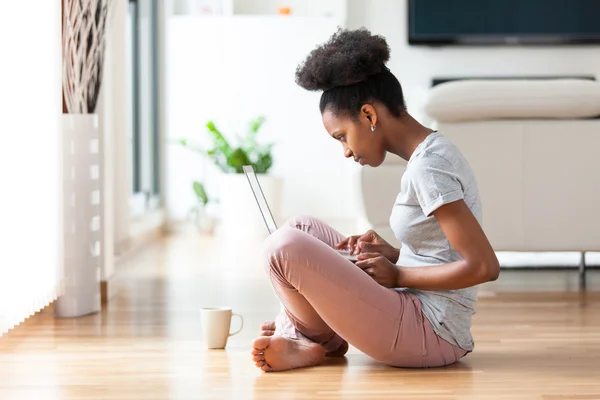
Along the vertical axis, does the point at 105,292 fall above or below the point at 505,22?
below

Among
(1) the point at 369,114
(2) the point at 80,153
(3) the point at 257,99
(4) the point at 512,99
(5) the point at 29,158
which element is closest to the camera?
(1) the point at 369,114

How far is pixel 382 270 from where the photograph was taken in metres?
2.00

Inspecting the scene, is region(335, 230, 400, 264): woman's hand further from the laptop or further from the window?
the window

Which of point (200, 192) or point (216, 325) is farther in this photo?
point (200, 192)

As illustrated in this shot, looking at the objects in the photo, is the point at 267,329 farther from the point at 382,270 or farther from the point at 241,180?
the point at 241,180

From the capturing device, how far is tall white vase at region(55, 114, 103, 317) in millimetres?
2887

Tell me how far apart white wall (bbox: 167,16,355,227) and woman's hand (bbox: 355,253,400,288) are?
4.11 m

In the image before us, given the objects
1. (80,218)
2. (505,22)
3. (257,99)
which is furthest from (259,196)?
(505,22)

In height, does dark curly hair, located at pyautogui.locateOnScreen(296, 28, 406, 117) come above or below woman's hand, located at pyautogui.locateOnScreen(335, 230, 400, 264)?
above

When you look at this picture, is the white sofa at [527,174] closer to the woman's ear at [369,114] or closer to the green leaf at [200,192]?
the woman's ear at [369,114]

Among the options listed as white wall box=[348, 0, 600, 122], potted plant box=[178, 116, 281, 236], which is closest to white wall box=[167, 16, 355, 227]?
potted plant box=[178, 116, 281, 236]

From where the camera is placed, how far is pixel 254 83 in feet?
20.2

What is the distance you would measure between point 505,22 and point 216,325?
16.3 feet

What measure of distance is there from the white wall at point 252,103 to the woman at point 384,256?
13.4 ft
